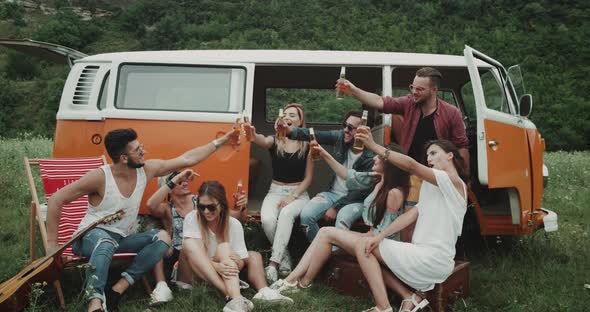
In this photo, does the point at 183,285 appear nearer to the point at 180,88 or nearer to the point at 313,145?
the point at 313,145

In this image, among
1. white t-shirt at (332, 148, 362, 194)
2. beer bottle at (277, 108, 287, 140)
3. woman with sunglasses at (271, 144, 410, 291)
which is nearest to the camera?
woman with sunglasses at (271, 144, 410, 291)

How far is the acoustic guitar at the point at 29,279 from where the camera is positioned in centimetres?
359

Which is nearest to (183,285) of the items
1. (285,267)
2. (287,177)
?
(285,267)

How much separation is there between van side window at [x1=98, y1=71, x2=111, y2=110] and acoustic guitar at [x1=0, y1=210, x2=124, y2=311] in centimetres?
169

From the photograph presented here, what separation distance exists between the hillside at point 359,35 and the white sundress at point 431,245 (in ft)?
64.2

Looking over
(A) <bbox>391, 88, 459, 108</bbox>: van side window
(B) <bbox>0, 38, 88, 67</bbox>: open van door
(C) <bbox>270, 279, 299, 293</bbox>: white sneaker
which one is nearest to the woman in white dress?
(C) <bbox>270, 279, 299, 293</bbox>: white sneaker

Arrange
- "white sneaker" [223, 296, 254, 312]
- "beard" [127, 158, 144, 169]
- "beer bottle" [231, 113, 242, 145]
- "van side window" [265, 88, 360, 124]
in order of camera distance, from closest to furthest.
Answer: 1. "white sneaker" [223, 296, 254, 312]
2. "beard" [127, 158, 144, 169]
3. "beer bottle" [231, 113, 242, 145]
4. "van side window" [265, 88, 360, 124]

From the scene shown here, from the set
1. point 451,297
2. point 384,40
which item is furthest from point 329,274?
point 384,40

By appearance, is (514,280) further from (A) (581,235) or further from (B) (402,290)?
(A) (581,235)

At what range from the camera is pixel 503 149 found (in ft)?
16.2

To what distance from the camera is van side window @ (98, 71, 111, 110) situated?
5.30 metres

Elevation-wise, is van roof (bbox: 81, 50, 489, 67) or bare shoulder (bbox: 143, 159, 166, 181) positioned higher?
van roof (bbox: 81, 50, 489, 67)

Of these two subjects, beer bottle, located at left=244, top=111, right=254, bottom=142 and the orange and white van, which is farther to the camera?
the orange and white van

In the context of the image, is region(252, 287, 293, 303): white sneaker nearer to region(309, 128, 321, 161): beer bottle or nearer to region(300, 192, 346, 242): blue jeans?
region(300, 192, 346, 242): blue jeans
